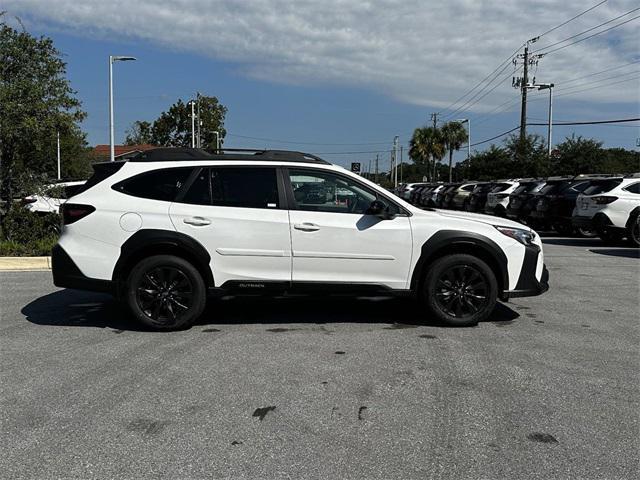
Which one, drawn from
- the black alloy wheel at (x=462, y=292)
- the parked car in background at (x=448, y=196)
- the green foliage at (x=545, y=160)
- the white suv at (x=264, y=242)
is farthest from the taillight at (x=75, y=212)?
the green foliage at (x=545, y=160)

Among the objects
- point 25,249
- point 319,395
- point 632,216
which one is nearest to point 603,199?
point 632,216

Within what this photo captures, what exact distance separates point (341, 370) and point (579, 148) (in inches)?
1519

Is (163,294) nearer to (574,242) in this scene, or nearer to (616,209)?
(616,209)

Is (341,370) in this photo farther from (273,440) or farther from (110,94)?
(110,94)

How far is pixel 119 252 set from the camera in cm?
619

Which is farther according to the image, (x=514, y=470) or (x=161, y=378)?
(x=161, y=378)

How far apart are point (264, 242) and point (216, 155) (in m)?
1.16

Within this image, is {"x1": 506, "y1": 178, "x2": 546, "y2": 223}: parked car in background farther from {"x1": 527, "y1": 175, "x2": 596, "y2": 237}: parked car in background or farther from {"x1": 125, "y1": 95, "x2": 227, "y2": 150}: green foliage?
{"x1": 125, "y1": 95, "x2": 227, "y2": 150}: green foliage

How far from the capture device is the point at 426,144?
68.8 m

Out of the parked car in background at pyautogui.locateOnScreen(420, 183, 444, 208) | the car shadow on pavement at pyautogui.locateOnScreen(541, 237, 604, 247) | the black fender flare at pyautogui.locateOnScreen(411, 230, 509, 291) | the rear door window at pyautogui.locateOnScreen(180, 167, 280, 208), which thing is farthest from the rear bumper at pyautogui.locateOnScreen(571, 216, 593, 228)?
the parked car in background at pyautogui.locateOnScreen(420, 183, 444, 208)

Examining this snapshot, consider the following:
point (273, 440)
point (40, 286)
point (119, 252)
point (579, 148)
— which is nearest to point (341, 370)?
point (273, 440)

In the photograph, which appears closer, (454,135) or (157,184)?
(157,184)

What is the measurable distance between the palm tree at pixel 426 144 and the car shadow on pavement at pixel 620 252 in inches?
2158

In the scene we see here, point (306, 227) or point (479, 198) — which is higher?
point (479, 198)
